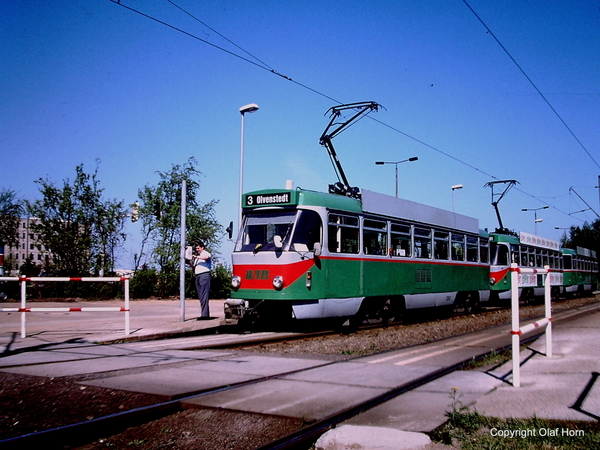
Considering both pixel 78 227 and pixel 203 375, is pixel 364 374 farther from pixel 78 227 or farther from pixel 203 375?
pixel 78 227

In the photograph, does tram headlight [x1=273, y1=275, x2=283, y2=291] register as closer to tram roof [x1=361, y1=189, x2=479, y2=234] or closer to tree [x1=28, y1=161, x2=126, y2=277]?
tram roof [x1=361, y1=189, x2=479, y2=234]

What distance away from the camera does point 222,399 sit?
5.83 metres

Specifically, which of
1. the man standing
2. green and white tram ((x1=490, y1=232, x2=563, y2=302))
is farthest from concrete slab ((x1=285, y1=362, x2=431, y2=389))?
green and white tram ((x1=490, y1=232, x2=563, y2=302))

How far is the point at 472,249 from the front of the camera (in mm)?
19812

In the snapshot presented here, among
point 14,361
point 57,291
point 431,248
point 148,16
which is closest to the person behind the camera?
point 14,361

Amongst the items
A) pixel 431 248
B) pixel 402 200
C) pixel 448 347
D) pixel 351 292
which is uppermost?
pixel 402 200

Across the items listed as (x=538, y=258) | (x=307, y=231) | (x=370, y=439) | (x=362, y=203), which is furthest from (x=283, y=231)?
(x=538, y=258)

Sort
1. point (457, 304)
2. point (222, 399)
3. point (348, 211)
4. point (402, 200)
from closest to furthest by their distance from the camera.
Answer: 1. point (222, 399)
2. point (348, 211)
3. point (402, 200)
4. point (457, 304)

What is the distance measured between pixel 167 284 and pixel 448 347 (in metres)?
17.6

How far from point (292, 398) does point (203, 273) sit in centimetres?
902

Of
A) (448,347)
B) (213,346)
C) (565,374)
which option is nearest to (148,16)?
(213,346)

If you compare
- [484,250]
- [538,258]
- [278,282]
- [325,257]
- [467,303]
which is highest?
[484,250]

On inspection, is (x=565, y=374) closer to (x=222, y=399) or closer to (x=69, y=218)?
(x=222, y=399)

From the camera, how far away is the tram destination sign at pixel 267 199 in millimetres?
12227
